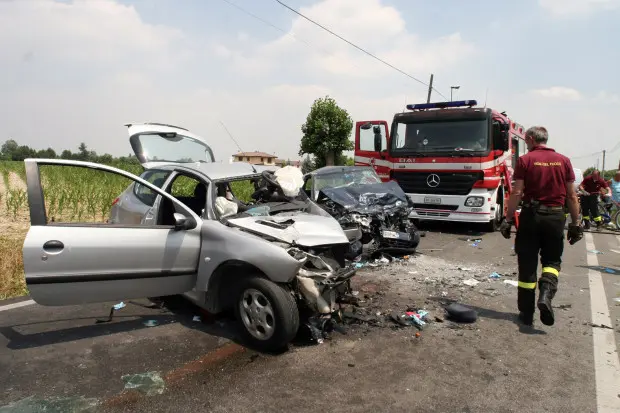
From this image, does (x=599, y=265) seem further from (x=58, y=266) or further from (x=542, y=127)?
(x=58, y=266)

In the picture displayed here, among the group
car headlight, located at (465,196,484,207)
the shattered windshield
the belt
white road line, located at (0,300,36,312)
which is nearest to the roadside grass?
white road line, located at (0,300,36,312)

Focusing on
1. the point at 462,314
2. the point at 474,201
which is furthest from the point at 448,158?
the point at 462,314

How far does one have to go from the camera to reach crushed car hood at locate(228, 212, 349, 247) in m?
3.71

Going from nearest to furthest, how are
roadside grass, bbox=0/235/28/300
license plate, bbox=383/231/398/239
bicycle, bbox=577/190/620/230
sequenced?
roadside grass, bbox=0/235/28/300 < license plate, bbox=383/231/398/239 < bicycle, bbox=577/190/620/230

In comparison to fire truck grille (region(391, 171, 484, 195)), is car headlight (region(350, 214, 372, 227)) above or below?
below

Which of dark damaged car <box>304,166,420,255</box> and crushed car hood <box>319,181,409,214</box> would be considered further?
crushed car hood <box>319,181,409,214</box>

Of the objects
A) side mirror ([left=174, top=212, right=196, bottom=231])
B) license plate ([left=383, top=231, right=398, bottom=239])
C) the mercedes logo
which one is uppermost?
the mercedes logo

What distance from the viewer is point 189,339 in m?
3.91

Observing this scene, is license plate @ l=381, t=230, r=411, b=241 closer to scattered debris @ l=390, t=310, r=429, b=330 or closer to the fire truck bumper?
scattered debris @ l=390, t=310, r=429, b=330

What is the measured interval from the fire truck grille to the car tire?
738 centimetres

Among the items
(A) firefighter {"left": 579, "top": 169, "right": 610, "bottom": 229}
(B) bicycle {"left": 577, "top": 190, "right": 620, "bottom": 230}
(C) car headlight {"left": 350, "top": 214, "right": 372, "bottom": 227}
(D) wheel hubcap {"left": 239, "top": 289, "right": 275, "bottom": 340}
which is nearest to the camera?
(D) wheel hubcap {"left": 239, "top": 289, "right": 275, "bottom": 340}

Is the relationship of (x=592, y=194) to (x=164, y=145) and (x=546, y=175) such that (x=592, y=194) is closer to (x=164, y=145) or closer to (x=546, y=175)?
(x=546, y=175)

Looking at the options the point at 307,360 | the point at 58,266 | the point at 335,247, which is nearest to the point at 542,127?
the point at 335,247

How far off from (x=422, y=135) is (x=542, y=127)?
5.95m
